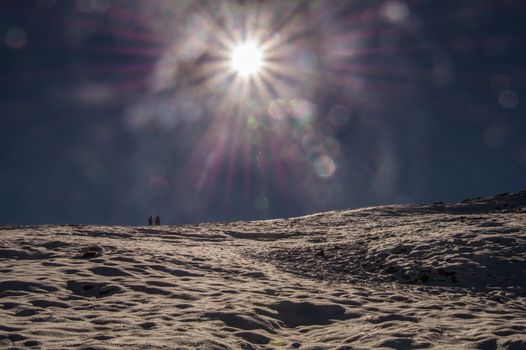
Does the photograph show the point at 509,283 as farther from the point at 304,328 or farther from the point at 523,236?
the point at 304,328

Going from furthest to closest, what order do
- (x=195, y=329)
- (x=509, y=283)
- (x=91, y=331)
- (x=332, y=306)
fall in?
(x=509, y=283), (x=332, y=306), (x=195, y=329), (x=91, y=331)

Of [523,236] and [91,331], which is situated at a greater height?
[523,236]

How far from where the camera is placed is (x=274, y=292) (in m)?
10.9

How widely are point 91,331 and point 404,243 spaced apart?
44.2ft

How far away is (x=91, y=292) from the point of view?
380 inches

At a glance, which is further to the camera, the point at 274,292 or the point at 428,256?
the point at 428,256

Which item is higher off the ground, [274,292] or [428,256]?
[428,256]

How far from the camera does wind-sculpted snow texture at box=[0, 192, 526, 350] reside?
6.97 metres

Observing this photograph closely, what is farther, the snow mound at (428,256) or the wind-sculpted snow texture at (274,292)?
the snow mound at (428,256)

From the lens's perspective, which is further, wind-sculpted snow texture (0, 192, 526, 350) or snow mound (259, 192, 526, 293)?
snow mound (259, 192, 526, 293)

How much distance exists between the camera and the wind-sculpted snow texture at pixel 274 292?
6969 mm

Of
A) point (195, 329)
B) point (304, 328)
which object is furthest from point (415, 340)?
point (195, 329)

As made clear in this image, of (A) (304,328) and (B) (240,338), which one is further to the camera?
(A) (304,328)

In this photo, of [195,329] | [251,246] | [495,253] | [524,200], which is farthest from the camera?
[524,200]
